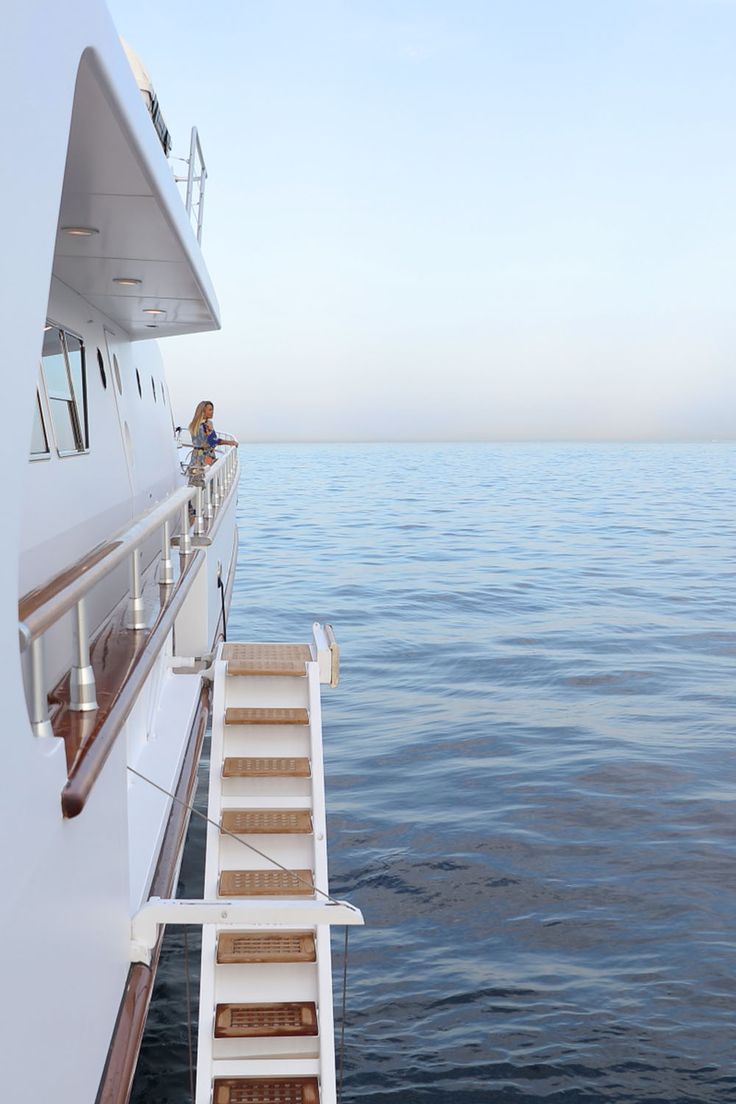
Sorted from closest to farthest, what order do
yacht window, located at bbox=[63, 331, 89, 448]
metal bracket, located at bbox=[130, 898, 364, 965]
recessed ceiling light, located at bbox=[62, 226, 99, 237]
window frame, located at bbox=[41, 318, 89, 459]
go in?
metal bracket, located at bbox=[130, 898, 364, 965] < recessed ceiling light, located at bbox=[62, 226, 99, 237] < window frame, located at bbox=[41, 318, 89, 459] < yacht window, located at bbox=[63, 331, 89, 448]

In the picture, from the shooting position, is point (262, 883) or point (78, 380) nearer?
point (262, 883)

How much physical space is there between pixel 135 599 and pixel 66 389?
7.92 feet

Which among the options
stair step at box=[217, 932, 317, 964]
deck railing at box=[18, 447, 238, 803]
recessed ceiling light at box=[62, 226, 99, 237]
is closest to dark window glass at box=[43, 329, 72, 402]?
recessed ceiling light at box=[62, 226, 99, 237]

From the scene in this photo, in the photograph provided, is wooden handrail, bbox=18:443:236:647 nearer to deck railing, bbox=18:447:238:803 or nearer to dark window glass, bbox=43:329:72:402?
deck railing, bbox=18:447:238:803

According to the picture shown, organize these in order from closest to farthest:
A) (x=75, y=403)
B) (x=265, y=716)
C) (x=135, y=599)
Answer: (x=135, y=599)
(x=265, y=716)
(x=75, y=403)

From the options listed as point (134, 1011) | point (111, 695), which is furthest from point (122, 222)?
point (134, 1011)

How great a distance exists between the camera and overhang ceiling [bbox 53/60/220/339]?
4137 mm

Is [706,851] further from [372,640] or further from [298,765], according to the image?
[372,640]

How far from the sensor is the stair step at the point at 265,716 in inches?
264

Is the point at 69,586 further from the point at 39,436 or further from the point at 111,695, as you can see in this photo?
the point at 39,436

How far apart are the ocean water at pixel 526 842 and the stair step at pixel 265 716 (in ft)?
6.05

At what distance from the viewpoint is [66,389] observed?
269 inches

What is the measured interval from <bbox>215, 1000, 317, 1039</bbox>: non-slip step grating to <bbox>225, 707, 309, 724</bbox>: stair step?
68.6 inches

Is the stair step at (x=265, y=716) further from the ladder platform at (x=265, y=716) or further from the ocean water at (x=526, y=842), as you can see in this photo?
the ocean water at (x=526, y=842)
